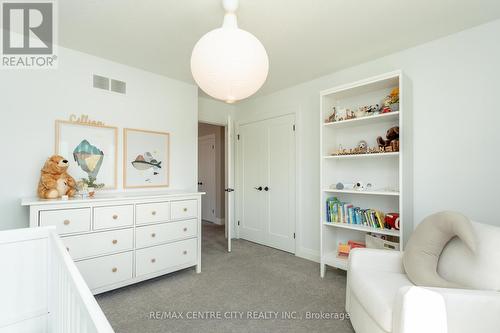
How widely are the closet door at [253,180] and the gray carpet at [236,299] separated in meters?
0.85

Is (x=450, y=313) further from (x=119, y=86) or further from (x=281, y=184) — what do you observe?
(x=119, y=86)

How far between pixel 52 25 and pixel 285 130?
9.02 feet

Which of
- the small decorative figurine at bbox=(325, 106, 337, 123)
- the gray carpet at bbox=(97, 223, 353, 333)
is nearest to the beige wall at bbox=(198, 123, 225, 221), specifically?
the gray carpet at bbox=(97, 223, 353, 333)

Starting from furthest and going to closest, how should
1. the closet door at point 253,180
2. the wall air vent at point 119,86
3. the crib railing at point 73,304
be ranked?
the closet door at point 253,180 → the wall air vent at point 119,86 → the crib railing at point 73,304

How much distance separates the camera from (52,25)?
2.06 m

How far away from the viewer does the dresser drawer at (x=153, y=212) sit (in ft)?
8.07

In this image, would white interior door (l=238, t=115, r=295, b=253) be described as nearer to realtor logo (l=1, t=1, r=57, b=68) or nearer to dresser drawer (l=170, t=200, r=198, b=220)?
dresser drawer (l=170, t=200, r=198, b=220)

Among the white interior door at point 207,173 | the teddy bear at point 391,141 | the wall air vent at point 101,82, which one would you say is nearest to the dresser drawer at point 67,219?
the wall air vent at point 101,82

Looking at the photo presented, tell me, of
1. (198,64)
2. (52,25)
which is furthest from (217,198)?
(198,64)

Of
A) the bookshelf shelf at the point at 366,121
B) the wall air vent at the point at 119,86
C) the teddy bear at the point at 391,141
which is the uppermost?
the wall air vent at the point at 119,86

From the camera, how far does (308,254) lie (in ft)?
10.9

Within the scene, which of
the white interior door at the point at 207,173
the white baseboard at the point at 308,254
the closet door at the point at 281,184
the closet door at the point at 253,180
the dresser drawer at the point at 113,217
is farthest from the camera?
the white interior door at the point at 207,173

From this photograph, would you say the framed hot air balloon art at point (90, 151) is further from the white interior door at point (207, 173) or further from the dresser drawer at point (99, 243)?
the white interior door at point (207, 173)

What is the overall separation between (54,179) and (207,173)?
3826mm
